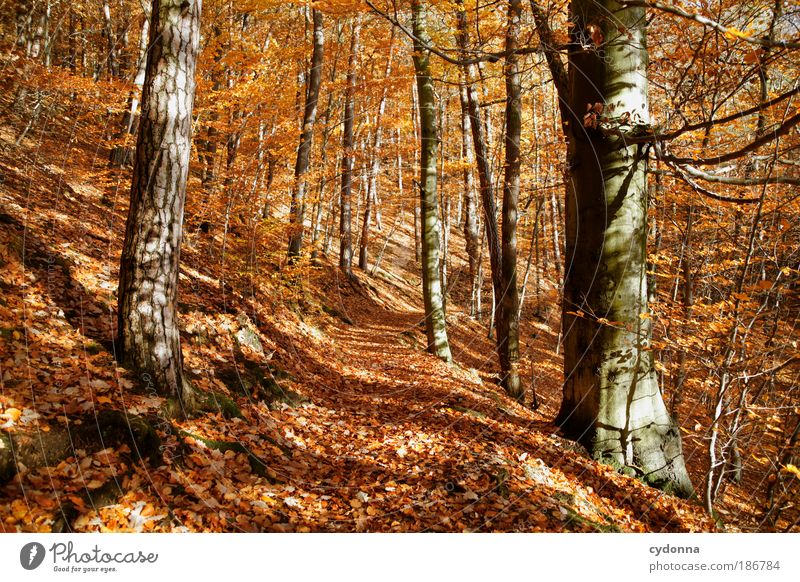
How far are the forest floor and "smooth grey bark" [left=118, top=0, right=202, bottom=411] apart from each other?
0.30 m

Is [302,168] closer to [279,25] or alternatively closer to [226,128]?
[226,128]

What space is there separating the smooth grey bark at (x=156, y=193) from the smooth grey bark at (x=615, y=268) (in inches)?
144

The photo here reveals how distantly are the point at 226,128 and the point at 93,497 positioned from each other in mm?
8786

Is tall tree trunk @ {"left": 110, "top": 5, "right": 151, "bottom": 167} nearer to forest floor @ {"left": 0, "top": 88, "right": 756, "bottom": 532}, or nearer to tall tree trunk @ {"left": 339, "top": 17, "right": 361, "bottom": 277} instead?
forest floor @ {"left": 0, "top": 88, "right": 756, "bottom": 532}

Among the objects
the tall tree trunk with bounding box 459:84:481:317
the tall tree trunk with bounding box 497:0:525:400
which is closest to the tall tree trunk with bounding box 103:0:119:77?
the tall tree trunk with bounding box 497:0:525:400

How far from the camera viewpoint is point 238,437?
4.12m

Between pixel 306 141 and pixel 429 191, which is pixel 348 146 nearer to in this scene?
pixel 306 141

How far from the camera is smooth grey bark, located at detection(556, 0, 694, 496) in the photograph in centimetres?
433

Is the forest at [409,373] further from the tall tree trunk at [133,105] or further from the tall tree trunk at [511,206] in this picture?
the tall tree trunk at [133,105]

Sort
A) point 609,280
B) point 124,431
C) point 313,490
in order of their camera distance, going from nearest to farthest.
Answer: point 124,431 < point 313,490 < point 609,280

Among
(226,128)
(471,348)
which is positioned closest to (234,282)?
(226,128)

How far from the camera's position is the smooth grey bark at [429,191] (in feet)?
29.4

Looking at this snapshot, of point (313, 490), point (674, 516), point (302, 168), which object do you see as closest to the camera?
point (313, 490)

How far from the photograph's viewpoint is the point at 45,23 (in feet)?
37.6
